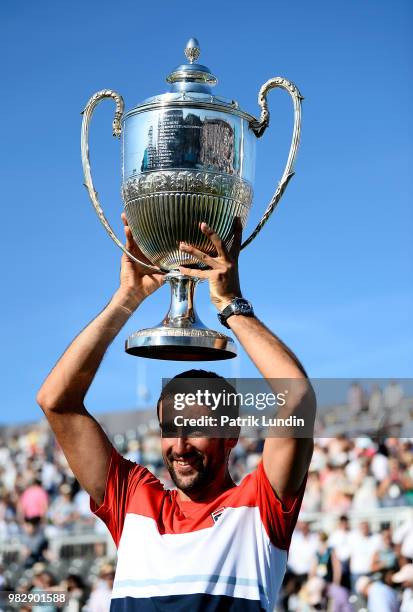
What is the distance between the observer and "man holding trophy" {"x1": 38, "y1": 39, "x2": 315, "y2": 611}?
10.1 feet

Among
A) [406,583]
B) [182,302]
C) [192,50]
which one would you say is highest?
[192,50]

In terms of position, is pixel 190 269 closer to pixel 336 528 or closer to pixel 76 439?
pixel 76 439

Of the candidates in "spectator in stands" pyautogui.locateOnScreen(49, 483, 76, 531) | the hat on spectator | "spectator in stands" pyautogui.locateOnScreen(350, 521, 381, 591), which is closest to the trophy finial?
the hat on spectator

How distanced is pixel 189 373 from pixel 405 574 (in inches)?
217

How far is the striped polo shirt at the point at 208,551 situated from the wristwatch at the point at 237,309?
47 centimetres

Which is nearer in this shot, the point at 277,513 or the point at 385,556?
the point at 277,513

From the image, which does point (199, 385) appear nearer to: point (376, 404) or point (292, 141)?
point (292, 141)

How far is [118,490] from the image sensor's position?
133 inches

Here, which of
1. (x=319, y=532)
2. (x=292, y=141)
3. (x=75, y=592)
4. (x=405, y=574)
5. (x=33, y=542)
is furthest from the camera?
(x=33, y=542)

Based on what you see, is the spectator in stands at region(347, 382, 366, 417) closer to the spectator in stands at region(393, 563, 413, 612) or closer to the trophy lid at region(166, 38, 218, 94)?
the spectator in stands at region(393, 563, 413, 612)

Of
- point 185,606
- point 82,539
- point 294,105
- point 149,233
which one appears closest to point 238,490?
point 185,606

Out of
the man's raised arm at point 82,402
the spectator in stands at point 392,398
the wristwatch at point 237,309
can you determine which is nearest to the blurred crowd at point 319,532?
the spectator in stands at point 392,398

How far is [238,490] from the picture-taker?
324 cm

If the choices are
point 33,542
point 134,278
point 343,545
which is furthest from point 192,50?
point 33,542
